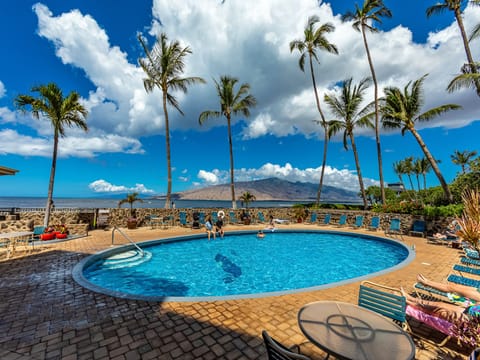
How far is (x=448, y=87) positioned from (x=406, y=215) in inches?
287

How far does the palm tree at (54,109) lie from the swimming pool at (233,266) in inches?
302

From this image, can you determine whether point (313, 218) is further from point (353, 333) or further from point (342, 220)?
point (353, 333)

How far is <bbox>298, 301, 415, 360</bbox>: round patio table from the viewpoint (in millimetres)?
2068

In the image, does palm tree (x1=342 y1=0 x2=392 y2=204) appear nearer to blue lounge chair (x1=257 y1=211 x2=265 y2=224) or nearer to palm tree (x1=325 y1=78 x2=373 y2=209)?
palm tree (x1=325 y1=78 x2=373 y2=209)

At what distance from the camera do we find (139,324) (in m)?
3.55

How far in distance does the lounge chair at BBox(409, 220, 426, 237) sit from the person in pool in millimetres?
9987

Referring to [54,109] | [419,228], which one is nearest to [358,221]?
[419,228]

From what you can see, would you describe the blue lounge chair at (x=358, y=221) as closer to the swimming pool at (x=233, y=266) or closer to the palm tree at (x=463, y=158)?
the swimming pool at (x=233, y=266)

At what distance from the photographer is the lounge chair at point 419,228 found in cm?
1190

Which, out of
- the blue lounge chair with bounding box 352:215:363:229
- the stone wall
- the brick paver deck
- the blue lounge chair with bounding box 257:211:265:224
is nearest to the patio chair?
the brick paver deck

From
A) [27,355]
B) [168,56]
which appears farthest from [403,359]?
[168,56]

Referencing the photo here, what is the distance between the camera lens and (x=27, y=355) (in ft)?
9.32

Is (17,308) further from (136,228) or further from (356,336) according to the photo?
(136,228)

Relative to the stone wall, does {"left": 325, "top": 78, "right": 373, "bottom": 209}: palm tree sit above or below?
above
